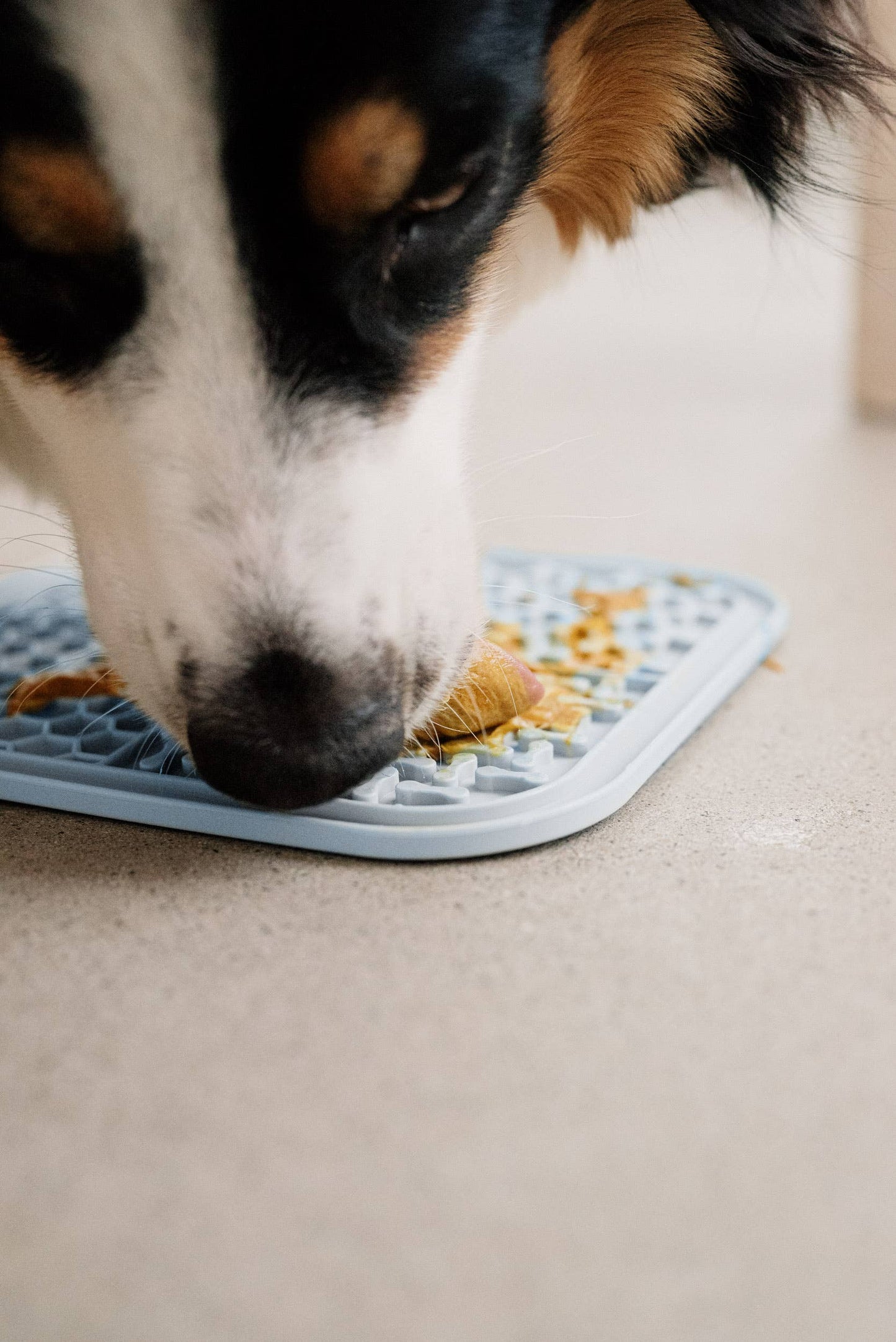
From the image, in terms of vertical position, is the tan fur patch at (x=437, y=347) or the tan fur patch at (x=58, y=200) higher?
the tan fur patch at (x=58, y=200)

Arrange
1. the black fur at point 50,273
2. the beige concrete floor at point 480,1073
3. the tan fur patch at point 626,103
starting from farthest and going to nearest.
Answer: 1. the tan fur patch at point 626,103
2. the black fur at point 50,273
3. the beige concrete floor at point 480,1073

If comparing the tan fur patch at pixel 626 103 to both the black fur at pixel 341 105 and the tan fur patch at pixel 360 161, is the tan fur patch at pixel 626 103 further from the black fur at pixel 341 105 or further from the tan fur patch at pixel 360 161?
the tan fur patch at pixel 360 161

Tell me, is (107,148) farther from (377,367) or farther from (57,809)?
(57,809)

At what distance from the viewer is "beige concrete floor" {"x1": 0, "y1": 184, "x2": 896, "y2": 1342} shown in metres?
0.60

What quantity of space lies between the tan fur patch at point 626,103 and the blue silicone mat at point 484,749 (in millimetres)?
420

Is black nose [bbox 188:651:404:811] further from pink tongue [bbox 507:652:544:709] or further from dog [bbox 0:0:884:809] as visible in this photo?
pink tongue [bbox 507:652:544:709]

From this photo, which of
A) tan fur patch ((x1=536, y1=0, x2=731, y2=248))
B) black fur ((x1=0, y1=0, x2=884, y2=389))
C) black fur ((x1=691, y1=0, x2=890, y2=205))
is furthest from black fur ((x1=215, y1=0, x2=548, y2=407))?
black fur ((x1=691, y1=0, x2=890, y2=205))

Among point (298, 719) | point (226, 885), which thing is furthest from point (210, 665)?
point (226, 885)

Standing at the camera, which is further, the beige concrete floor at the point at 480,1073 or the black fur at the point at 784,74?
the black fur at the point at 784,74

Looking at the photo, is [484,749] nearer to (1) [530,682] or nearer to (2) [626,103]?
(1) [530,682]

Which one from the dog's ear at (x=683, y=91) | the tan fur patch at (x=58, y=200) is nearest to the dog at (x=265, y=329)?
the tan fur patch at (x=58, y=200)

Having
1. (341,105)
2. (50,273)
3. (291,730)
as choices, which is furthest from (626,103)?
(291,730)

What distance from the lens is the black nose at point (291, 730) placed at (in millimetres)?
864

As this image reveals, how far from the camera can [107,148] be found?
0.81 metres
